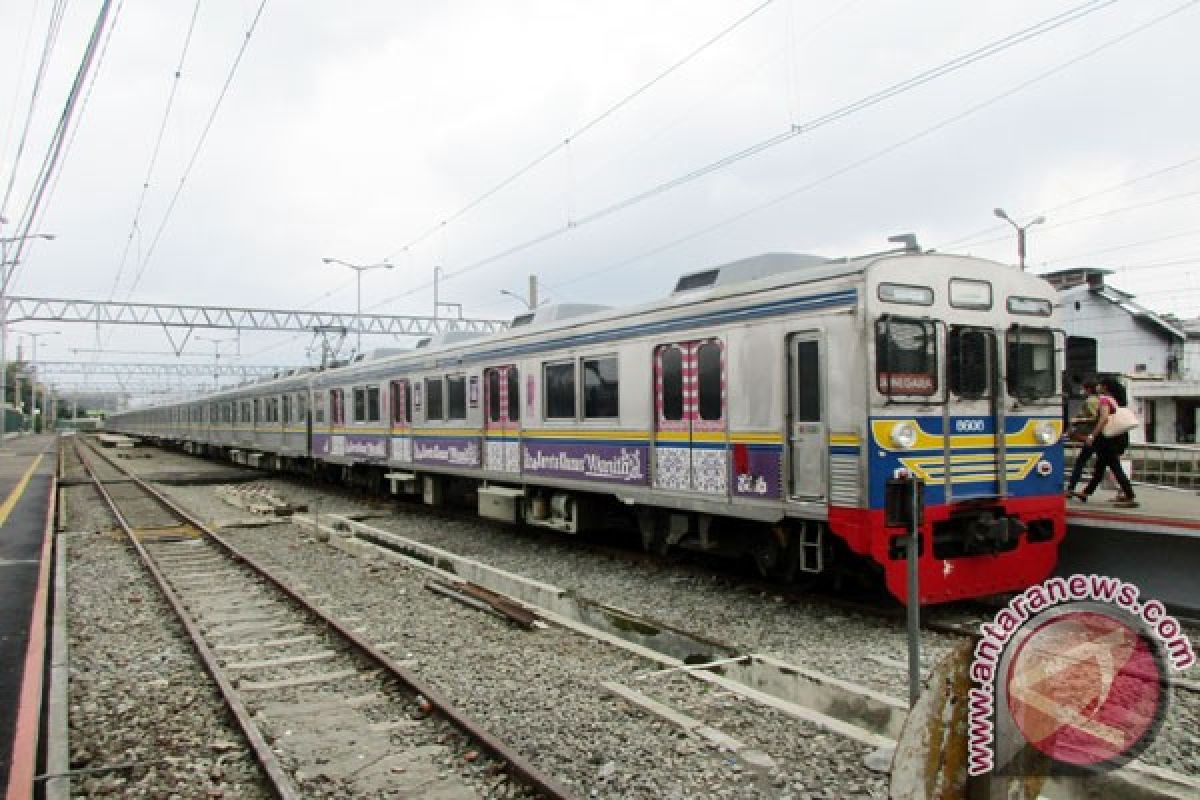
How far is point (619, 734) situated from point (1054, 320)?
19.6 ft

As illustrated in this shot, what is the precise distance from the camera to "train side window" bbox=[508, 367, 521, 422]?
12.1 meters

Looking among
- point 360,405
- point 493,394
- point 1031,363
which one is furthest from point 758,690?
point 360,405

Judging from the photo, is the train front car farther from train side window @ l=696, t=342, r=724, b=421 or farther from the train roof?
train side window @ l=696, t=342, r=724, b=421

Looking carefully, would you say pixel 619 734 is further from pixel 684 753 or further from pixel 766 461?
pixel 766 461

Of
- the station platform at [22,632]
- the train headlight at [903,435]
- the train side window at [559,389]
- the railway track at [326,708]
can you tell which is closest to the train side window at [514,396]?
the train side window at [559,389]

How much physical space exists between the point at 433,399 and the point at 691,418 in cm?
700

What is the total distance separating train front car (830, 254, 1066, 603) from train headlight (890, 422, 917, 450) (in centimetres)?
1

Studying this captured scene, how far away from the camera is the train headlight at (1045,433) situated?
8.06 meters

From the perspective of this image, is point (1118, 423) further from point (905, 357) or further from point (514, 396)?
point (514, 396)

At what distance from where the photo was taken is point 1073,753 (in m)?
3.44

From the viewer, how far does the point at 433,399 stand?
14797mm

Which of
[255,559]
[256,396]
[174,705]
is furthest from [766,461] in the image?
[256,396]

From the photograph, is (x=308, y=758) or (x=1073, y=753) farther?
(x=308, y=758)

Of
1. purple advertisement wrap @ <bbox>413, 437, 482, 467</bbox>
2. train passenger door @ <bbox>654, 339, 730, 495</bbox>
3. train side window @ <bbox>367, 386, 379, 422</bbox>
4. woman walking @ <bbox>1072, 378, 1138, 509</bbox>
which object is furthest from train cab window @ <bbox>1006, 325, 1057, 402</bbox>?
train side window @ <bbox>367, 386, 379, 422</bbox>
